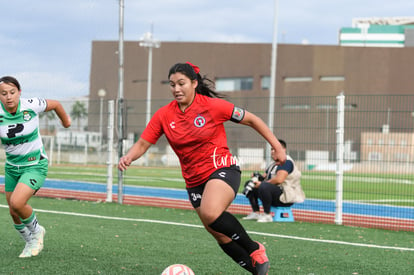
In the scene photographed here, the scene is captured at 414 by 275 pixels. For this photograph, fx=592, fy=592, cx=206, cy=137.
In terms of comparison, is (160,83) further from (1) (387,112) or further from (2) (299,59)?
(1) (387,112)

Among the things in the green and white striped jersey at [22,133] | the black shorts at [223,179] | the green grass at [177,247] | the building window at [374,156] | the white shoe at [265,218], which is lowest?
the white shoe at [265,218]

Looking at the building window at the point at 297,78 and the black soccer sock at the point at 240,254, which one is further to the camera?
the building window at the point at 297,78

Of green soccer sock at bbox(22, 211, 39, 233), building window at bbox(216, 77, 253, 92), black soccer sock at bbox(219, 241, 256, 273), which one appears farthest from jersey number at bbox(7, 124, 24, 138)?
building window at bbox(216, 77, 253, 92)

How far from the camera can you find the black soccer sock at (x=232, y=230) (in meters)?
5.00

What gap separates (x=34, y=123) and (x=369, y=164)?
770cm

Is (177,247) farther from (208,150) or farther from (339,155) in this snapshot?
(339,155)

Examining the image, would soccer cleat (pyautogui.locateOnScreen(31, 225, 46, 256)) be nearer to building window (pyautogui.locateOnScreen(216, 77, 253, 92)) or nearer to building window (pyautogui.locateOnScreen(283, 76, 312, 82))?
building window (pyautogui.locateOnScreen(283, 76, 312, 82))

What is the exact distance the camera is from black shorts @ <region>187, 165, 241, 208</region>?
16.8 ft

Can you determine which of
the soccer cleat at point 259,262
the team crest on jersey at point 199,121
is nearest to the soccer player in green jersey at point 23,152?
the team crest on jersey at point 199,121

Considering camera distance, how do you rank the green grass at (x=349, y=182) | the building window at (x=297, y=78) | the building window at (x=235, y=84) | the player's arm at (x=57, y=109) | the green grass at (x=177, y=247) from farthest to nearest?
the building window at (x=235, y=84)
the building window at (x=297, y=78)
the green grass at (x=349, y=182)
the player's arm at (x=57, y=109)
the green grass at (x=177, y=247)

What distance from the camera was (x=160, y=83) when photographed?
61.6m

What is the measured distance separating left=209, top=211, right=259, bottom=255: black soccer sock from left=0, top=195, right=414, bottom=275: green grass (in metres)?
0.97

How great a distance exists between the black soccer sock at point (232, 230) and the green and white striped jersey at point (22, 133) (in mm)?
2534

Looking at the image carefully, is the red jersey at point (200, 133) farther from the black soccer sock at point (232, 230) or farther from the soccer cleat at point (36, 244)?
the soccer cleat at point (36, 244)
